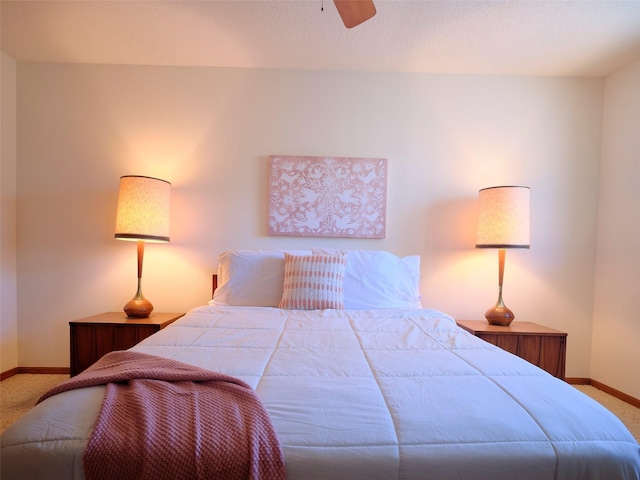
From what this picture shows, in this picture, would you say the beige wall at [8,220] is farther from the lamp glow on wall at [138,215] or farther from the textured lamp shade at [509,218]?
the textured lamp shade at [509,218]

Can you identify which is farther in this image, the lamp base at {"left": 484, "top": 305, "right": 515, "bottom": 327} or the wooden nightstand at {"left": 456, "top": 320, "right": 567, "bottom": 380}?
the lamp base at {"left": 484, "top": 305, "right": 515, "bottom": 327}

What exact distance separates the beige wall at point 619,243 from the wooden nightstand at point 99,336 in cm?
326

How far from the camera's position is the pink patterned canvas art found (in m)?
2.36

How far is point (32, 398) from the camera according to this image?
1.99 metres

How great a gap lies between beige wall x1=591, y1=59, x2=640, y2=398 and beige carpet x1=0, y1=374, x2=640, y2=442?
14cm

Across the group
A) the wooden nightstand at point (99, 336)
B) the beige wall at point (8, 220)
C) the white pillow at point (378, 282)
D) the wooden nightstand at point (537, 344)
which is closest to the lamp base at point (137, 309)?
the wooden nightstand at point (99, 336)

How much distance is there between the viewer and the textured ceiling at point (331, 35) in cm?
179

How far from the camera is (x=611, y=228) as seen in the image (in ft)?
7.51

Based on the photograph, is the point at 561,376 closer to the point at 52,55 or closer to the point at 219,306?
the point at 219,306

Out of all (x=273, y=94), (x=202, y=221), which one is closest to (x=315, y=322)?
(x=202, y=221)

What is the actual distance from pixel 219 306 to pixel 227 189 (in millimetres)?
967

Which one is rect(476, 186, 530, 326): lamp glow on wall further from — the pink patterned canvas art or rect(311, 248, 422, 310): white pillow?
the pink patterned canvas art

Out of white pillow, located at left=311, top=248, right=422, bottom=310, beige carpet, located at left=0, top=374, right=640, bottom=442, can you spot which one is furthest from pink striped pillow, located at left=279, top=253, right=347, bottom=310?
beige carpet, located at left=0, top=374, right=640, bottom=442

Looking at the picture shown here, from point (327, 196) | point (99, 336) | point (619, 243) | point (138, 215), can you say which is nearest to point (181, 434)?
point (99, 336)
